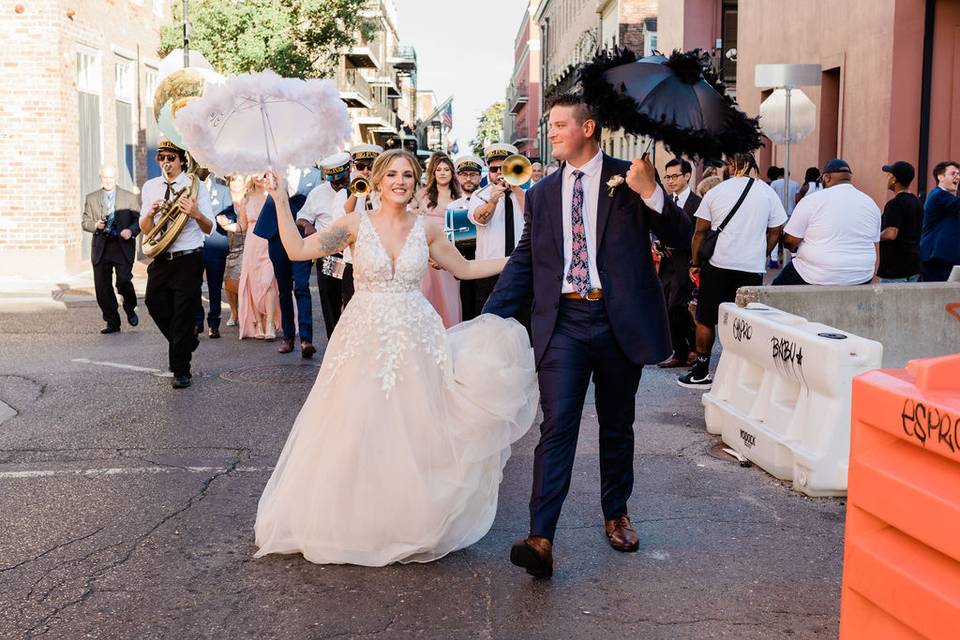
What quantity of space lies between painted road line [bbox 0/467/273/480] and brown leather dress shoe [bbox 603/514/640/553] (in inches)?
93.8

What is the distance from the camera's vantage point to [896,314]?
879 centimetres

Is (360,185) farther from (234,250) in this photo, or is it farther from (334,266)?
(234,250)

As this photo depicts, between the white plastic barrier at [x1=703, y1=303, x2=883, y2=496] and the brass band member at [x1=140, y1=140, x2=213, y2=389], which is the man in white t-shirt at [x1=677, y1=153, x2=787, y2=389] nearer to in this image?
the white plastic barrier at [x1=703, y1=303, x2=883, y2=496]

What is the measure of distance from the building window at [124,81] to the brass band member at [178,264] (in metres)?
15.0

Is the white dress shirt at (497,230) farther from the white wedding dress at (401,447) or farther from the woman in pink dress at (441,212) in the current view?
the white wedding dress at (401,447)

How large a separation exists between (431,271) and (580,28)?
183 ft

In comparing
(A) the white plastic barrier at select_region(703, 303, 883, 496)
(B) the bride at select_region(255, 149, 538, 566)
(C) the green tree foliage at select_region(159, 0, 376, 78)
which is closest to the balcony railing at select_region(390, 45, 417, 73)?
(C) the green tree foliage at select_region(159, 0, 376, 78)

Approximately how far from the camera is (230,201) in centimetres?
1321

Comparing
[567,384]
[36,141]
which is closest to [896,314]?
[567,384]

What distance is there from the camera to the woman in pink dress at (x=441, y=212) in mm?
10203

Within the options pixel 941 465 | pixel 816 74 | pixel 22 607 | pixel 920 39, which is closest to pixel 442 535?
pixel 22 607

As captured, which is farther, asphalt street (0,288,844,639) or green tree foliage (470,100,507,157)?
green tree foliage (470,100,507,157)

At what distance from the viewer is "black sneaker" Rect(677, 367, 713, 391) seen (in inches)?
393

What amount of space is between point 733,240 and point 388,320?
473cm
